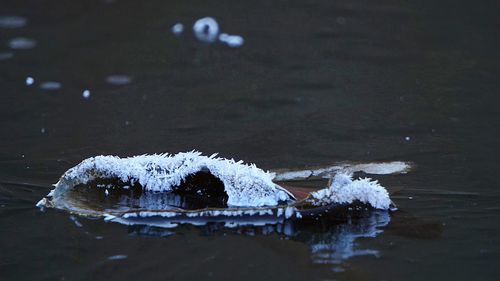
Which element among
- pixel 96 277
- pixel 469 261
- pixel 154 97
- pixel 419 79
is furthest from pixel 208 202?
pixel 419 79

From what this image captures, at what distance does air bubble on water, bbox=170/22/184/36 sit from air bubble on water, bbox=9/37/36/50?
2.43 ft

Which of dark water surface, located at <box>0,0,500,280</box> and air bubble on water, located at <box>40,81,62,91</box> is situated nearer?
dark water surface, located at <box>0,0,500,280</box>

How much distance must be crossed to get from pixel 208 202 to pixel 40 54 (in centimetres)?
206

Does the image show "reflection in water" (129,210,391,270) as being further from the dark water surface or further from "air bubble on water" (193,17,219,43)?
"air bubble on water" (193,17,219,43)

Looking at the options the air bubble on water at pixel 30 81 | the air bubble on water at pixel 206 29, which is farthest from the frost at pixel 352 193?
the air bubble on water at pixel 206 29

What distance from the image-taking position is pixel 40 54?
414 cm

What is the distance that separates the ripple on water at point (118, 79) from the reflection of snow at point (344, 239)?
179 cm

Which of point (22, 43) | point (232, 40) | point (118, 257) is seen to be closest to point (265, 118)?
point (232, 40)

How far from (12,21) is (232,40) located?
4.32ft

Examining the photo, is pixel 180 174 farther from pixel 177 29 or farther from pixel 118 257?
pixel 177 29

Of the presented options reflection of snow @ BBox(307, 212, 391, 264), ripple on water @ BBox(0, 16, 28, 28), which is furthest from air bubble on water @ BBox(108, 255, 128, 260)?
ripple on water @ BBox(0, 16, 28, 28)

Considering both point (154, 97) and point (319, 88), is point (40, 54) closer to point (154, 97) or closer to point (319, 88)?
point (154, 97)

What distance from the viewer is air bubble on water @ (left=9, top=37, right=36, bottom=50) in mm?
4234

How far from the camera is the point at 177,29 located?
443cm
